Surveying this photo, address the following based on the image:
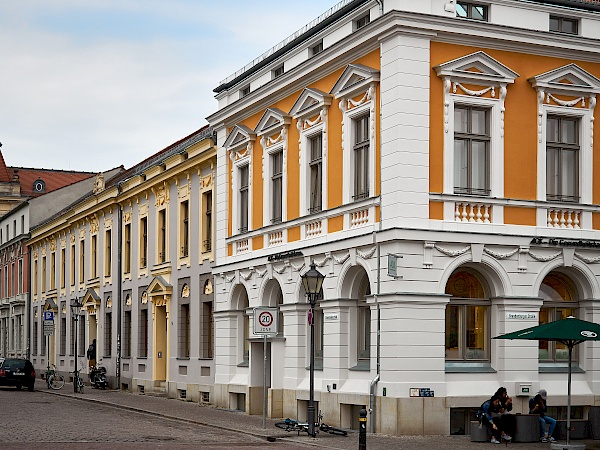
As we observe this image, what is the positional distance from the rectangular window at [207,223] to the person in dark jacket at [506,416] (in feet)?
50.2

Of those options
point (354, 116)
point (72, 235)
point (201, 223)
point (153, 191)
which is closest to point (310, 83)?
point (354, 116)

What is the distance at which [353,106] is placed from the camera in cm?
2494

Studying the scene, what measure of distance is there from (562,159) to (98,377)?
2676cm

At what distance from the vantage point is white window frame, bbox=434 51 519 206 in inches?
915

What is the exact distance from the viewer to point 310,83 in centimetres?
2716

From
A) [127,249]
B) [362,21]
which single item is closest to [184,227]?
[127,249]

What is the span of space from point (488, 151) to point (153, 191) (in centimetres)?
2003

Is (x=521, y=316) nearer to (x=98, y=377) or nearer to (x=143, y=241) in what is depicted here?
(x=143, y=241)

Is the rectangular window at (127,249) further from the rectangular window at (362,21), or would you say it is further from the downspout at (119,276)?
the rectangular window at (362,21)

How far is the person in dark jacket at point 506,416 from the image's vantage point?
2177 centimetres

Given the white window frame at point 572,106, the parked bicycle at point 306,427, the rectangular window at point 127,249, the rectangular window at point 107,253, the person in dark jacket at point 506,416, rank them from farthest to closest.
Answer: the rectangular window at point 107,253, the rectangular window at point 127,249, the white window frame at point 572,106, the parked bicycle at point 306,427, the person in dark jacket at point 506,416

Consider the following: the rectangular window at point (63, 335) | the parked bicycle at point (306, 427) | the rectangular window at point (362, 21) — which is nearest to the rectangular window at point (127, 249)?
the rectangular window at point (63, 335)

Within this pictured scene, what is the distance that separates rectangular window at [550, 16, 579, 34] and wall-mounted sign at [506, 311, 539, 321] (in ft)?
21.2

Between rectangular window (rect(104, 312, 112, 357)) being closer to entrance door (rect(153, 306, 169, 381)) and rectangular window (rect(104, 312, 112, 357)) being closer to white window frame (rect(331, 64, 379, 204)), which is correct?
entrance door (rect(153, 306, 169, 381))
